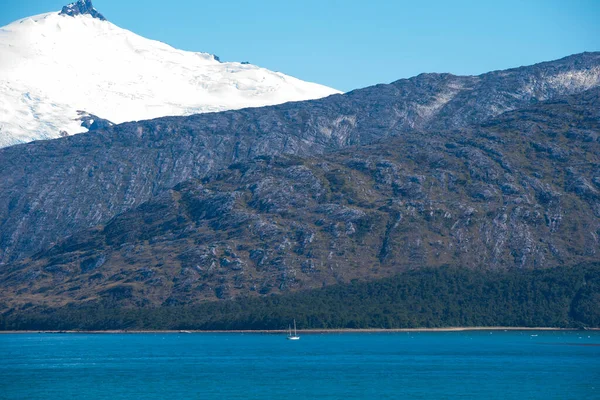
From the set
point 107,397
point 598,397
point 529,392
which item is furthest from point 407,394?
point 107,397

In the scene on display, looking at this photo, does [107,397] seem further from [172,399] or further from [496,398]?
[496,398]

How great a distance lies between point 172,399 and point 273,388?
963 inches

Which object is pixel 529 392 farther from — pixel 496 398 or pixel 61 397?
pixel 61 397

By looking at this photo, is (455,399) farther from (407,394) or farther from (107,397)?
(107,397)

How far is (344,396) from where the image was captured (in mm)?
182500

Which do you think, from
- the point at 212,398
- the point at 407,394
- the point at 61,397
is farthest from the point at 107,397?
the point at 407,394

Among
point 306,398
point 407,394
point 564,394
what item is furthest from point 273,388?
point 564,394

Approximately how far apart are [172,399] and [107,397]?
13.7 meters

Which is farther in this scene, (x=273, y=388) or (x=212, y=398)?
(x=273, y=388)

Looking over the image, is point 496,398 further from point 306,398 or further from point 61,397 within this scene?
point 61,397

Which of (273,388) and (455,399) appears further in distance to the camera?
(273,388)

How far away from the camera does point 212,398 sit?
180000 mm

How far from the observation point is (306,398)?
18062 cm

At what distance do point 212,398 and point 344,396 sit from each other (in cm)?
2537
